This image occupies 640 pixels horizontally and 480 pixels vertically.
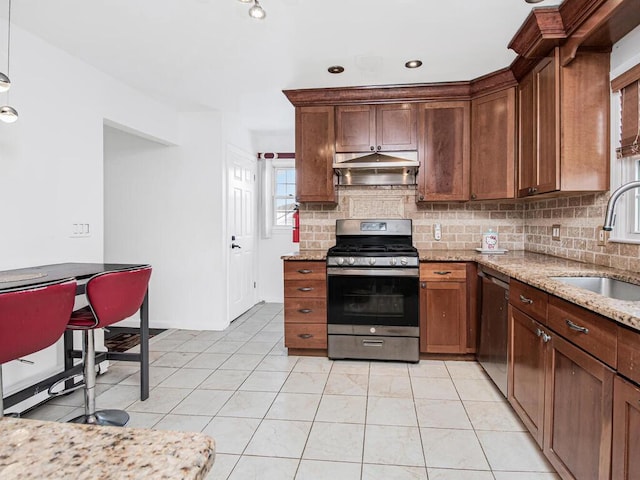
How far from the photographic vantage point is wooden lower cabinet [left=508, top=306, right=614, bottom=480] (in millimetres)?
1365

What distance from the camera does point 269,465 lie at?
75.5 inches

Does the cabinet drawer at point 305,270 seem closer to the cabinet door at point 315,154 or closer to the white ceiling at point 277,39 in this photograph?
the cabinet door at point 315,154

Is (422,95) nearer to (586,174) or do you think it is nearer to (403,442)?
(586,174)

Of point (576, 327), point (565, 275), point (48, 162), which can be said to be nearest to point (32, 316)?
point (48, 162)

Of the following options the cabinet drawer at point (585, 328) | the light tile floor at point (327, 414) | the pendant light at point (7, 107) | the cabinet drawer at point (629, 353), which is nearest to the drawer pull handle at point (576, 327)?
the cabinet drawer at point (585, 328)

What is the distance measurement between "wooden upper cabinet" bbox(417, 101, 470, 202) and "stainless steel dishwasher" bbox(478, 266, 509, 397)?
0.86 metres

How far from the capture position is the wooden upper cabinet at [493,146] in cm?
321

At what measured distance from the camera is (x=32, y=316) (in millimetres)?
1660

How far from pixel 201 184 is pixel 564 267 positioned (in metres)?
3.50

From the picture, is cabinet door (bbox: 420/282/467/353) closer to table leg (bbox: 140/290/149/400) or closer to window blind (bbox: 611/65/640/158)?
window blind (bbox: 611/65/640/158)

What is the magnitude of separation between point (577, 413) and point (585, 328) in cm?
35

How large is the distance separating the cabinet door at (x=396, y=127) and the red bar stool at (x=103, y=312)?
2.35m

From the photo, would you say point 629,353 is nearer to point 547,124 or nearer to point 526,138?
point 547,124

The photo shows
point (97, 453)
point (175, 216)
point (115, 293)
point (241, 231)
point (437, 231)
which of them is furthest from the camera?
point (241, 231)
